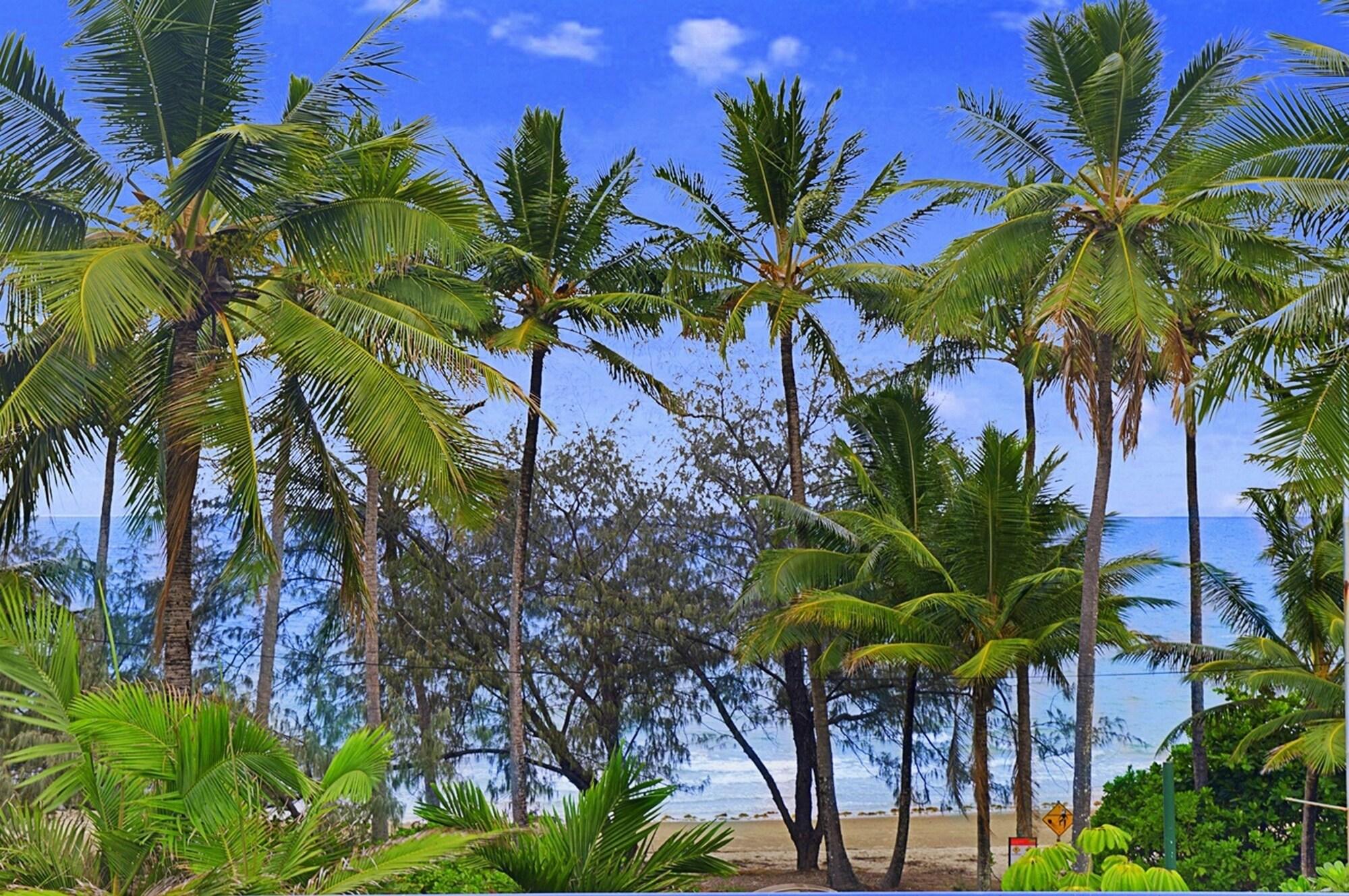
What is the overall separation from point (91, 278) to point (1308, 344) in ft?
25.1

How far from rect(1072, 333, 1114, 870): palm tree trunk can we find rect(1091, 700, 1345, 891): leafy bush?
7.94ft

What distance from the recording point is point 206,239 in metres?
8.62

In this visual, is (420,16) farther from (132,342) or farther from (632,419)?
(132,342)

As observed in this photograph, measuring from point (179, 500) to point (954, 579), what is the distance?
314 inches

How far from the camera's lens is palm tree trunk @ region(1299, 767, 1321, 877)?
13.9 meters

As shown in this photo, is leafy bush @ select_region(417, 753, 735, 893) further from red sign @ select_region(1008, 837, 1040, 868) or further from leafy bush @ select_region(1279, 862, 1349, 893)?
red sign @ select_region(1008, 837, 1040, 868)

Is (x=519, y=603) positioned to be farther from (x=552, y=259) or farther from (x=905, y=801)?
(x=905, y=801)

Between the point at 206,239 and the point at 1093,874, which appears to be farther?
the point at 206,239

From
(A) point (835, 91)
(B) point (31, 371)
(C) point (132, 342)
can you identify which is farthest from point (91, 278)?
(A) point (835, 91)

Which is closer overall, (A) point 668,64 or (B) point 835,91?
(B) point 835,91

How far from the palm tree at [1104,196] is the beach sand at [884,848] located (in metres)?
5.58

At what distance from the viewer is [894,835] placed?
693 inches

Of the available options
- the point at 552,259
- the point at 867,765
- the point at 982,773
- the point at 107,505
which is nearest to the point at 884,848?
the point at 867,765

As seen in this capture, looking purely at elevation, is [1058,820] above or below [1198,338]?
below
